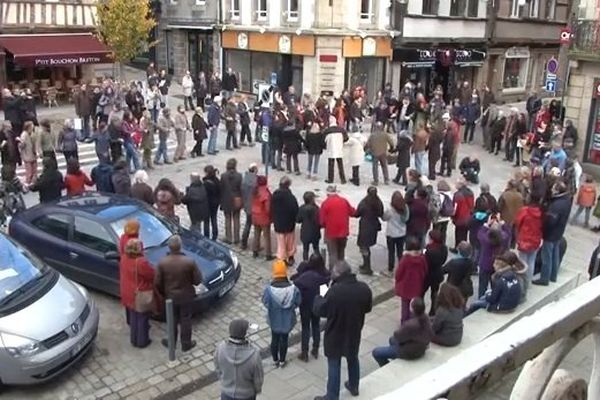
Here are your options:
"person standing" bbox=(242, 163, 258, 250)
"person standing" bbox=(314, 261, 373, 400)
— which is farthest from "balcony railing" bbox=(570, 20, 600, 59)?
"person standing" bbox=(314, 261, 373, 400)

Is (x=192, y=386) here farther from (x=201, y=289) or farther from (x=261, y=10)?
(x=261, y=10)

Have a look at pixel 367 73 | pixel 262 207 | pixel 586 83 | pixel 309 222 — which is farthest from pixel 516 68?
pixel 309 222

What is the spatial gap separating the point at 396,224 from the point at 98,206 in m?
4.78

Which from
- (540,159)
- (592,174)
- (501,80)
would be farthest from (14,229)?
(501,80)

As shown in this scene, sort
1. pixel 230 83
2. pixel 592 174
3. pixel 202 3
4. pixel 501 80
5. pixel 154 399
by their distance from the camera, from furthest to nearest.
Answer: pixel 501 80, pixel 202 3, pixel 230 83, pixel 592 174, pixel 154 399

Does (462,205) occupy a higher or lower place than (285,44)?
lower

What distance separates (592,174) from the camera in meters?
20.2

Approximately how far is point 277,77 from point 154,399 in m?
23.3

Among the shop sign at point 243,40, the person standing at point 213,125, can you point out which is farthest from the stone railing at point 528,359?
the shop sign at point 243,40

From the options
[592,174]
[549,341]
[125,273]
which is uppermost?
[549,341]

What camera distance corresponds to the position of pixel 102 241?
9617 millimetres

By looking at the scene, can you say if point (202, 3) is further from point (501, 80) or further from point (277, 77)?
point (501, 80)

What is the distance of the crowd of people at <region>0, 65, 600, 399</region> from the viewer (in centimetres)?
783

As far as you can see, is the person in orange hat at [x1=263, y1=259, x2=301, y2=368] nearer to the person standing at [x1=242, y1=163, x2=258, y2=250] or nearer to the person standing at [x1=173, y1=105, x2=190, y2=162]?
the person standing at [x1=242, y1=163, x2=258, y2=250]
